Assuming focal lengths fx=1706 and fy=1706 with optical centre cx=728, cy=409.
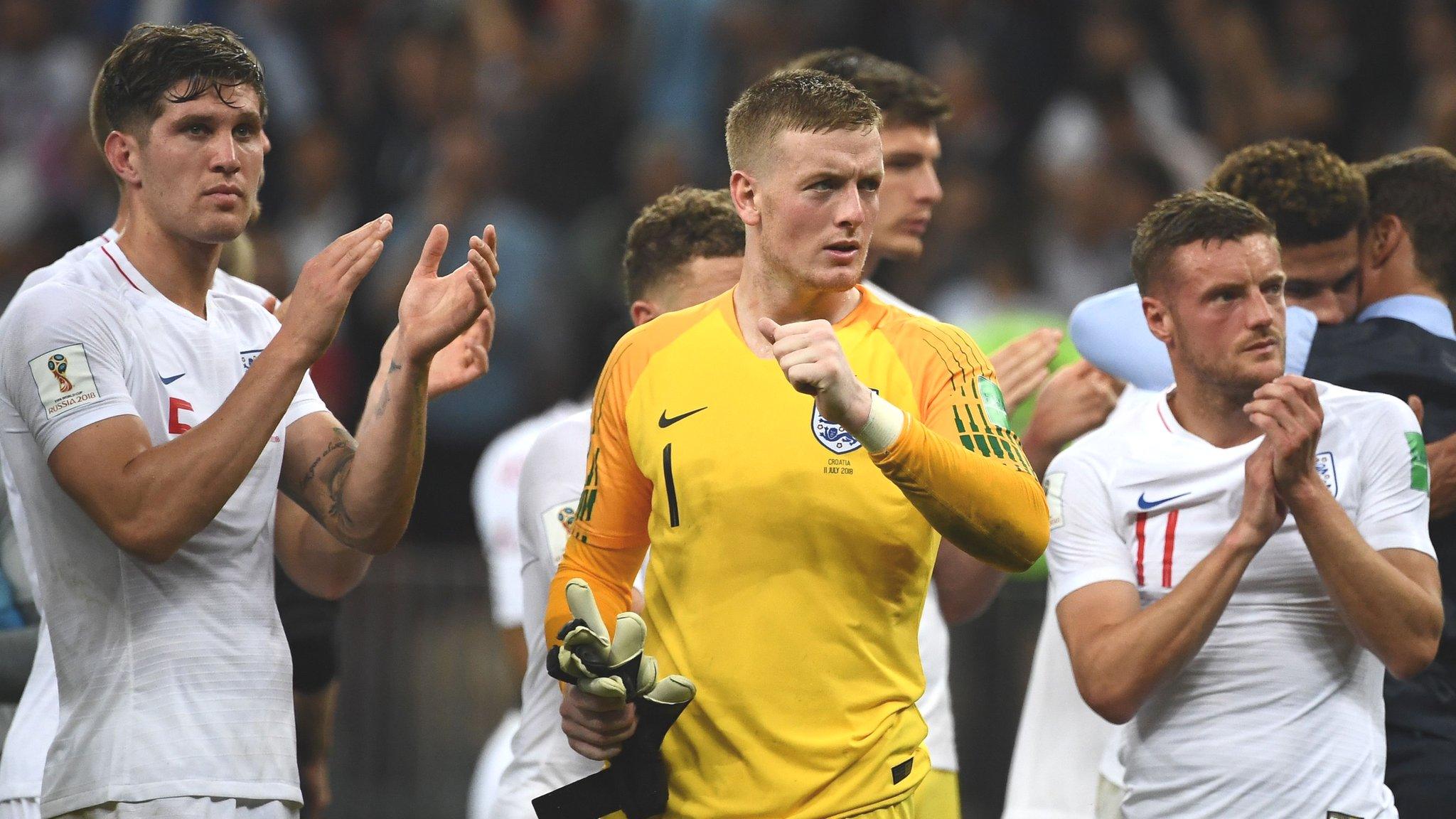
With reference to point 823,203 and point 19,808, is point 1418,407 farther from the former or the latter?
point 19,808

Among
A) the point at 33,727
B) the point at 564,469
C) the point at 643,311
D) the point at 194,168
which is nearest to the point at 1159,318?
the point at 643,311

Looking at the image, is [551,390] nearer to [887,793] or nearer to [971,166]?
[971,166]

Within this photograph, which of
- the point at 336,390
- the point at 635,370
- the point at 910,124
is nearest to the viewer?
the point at 635,370

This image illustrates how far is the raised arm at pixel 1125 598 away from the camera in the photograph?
378cm

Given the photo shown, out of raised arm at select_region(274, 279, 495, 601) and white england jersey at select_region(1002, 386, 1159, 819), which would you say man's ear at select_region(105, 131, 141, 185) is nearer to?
raised arm at select_region(274, 279, 495, 601)

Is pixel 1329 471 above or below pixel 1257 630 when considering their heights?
above

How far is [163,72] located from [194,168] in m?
0.23

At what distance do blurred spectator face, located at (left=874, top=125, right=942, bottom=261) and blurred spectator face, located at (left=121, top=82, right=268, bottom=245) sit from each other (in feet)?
6.73

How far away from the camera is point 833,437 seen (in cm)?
345

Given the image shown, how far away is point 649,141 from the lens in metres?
10.4

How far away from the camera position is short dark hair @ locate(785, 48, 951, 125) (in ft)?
17.4

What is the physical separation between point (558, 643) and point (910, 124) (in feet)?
8.05

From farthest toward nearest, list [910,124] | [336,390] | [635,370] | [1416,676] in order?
[336,390], [910,124], [1416,676], [635,370]

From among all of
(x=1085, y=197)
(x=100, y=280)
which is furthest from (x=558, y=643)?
(x=1085, y=197)
